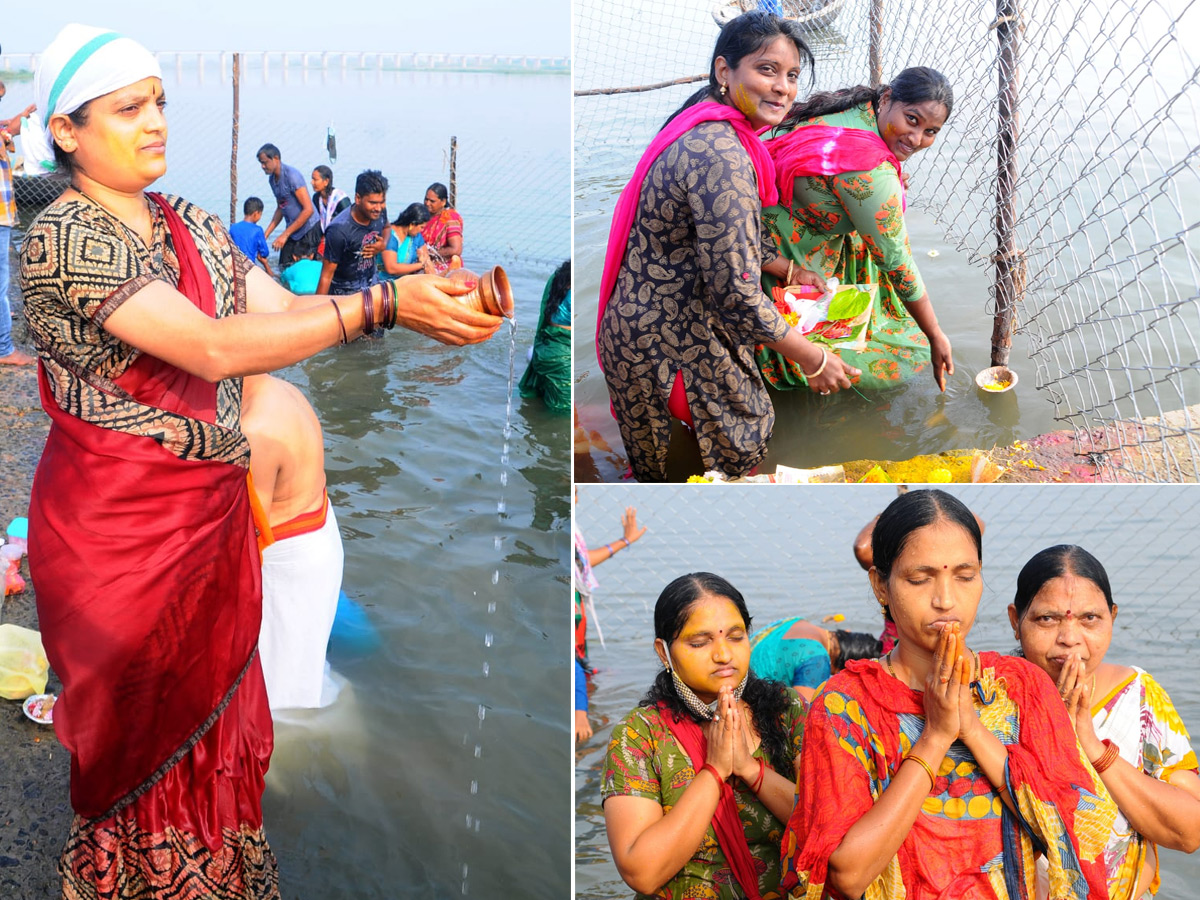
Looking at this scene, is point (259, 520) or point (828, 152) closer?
point (259, 520)

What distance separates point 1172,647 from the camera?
4.20 metres

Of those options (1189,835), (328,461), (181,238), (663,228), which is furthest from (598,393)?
(1189,835)

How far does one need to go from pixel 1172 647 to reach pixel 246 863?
3.67 meters

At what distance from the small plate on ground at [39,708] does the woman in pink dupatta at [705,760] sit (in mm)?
2115

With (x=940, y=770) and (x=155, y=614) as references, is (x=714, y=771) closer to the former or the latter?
(x=940, y=770)

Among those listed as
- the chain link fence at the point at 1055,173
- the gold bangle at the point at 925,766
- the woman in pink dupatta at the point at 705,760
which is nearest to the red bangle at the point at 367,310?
the woman in pink dupatta at the point at 705,760

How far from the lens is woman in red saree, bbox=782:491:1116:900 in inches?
67.6

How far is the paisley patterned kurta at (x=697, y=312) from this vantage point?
2.84 m

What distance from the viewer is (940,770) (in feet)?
5.92

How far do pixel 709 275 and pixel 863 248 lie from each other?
3.61 feet

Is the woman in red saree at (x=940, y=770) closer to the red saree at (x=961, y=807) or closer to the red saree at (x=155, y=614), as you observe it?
the red saree at (x=961, y=807)

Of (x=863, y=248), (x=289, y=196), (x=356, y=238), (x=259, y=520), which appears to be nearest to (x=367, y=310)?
(x=259, y=520)

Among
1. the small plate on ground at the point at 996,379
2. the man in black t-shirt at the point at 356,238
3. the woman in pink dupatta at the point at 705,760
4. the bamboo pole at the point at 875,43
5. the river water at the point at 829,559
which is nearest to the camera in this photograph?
the woman in pink dupatta at the point at 705,760

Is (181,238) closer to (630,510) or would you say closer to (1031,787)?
(1031,787)
